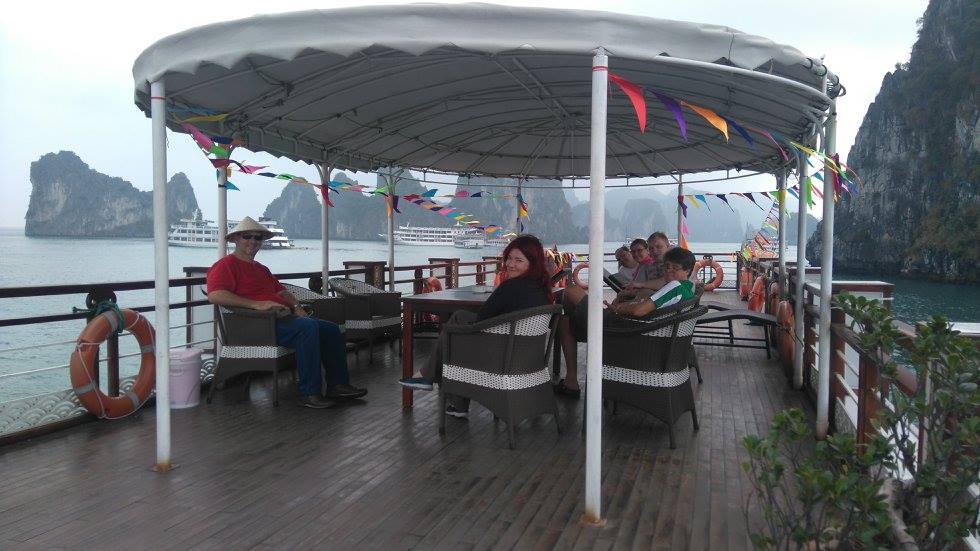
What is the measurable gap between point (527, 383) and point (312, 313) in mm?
2164

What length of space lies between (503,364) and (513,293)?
1.25 feet

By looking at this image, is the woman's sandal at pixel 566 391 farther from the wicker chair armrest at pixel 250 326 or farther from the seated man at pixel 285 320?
the wicker chair armrest at pixel 250 326

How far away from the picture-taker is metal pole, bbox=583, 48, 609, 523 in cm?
221

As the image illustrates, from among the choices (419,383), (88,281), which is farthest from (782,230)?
(88,281)

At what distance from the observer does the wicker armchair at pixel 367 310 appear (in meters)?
5.21

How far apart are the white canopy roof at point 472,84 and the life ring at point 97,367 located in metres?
1.27

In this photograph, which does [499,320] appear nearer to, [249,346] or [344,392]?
[344,392]

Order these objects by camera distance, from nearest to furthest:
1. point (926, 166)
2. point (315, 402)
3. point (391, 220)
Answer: point (315, 402) < point (391, 220) < point (926, 166)

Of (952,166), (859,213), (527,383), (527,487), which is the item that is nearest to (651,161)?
(527,383)

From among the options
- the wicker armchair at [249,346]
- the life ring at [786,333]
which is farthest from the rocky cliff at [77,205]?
the life ring at [786,333]

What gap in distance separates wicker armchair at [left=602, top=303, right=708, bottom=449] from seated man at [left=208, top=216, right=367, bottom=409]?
170cm

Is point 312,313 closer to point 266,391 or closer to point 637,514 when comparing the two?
point 266,391

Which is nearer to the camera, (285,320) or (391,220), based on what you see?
(285,320)

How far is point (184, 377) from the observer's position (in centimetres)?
381
